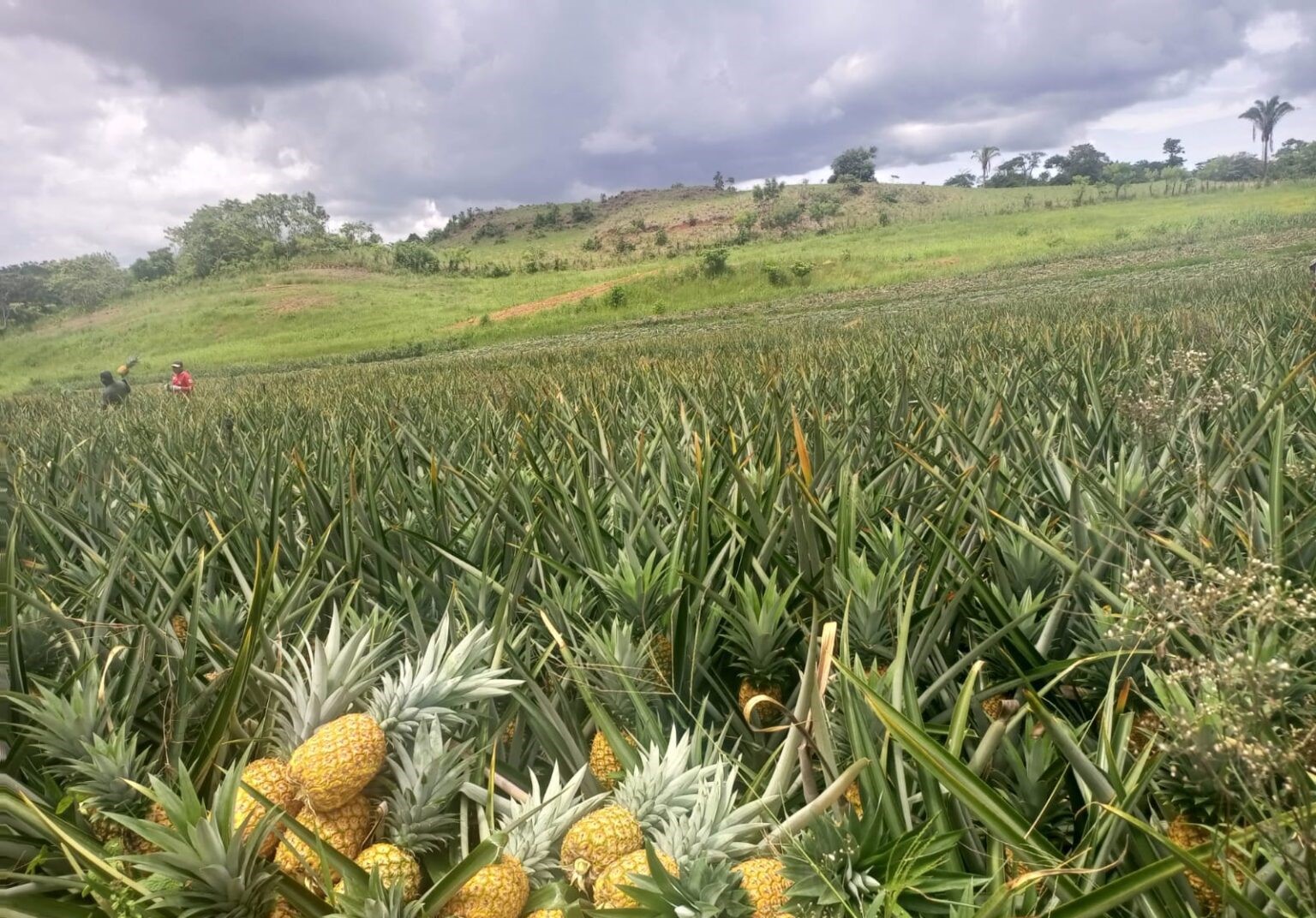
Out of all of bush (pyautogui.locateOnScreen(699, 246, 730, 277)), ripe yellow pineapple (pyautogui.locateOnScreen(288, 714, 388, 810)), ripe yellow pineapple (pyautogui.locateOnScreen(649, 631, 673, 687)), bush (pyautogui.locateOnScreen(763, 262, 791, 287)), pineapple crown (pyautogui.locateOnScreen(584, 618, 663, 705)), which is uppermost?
Result: bush (pyautogui.locateOnScreen(699, 246, 730, 277))

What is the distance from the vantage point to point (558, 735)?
2.96ft

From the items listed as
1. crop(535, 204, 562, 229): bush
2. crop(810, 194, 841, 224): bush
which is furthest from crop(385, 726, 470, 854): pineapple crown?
crop(535, 204, 562, 229): bush

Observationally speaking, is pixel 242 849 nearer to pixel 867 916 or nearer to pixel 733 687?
pixel 867 916

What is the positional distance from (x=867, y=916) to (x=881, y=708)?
167 millimetres

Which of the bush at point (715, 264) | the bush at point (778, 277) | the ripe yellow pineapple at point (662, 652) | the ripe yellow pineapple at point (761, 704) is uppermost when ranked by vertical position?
the bush at point (715, 264)

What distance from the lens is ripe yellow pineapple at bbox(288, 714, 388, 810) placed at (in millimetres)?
691

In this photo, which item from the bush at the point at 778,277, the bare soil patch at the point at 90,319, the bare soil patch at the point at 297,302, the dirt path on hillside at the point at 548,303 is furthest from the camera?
the bare soil patch at the point at 90,319

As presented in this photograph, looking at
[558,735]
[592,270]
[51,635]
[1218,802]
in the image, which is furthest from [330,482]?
[592,270]

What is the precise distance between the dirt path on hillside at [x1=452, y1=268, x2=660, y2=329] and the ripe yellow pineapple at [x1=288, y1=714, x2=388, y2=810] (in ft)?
113

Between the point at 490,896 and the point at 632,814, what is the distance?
155 millimetres

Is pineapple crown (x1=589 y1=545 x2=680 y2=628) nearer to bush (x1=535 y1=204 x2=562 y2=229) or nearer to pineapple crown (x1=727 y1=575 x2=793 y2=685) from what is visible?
pineapple crown (x1=727 y1=575 x2=793 y2=685)

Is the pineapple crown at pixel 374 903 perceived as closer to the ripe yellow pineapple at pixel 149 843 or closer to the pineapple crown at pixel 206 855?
A: the pineapple crown at pixel 206 855

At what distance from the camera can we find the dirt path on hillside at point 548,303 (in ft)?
114

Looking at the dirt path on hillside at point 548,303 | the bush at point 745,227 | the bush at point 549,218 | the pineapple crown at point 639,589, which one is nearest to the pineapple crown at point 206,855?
the pineapple crown at point 639,589
